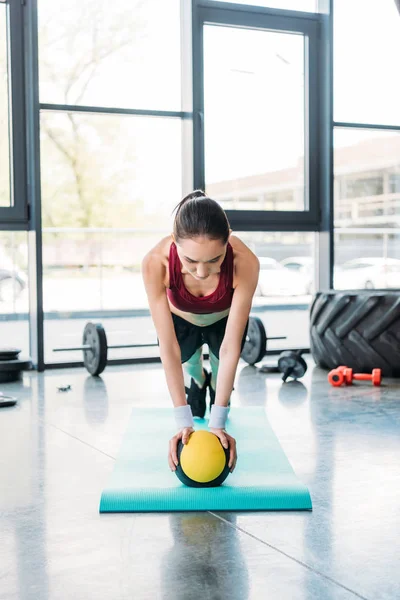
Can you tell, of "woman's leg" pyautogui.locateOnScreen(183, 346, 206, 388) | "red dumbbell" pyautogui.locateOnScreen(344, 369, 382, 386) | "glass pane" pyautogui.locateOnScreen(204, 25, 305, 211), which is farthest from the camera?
"glass pane" pyautogui.locateOnScreen(204, 25, 305, 211)

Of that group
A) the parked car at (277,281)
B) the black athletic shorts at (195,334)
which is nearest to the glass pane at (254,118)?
the parked car at (277,281)

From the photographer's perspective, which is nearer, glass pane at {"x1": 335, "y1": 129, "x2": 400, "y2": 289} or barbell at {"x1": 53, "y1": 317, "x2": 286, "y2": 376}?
barbell at {"x1": 53, "y1": 317, "x2": 286, "y2": 376}

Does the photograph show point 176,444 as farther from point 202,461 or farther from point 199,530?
point 199,530

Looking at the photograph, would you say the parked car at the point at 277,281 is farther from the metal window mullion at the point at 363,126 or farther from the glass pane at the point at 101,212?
the metal window mullion at the point at 363,126

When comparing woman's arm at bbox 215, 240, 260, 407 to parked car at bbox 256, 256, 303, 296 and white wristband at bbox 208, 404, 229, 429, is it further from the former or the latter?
parked car at bbox 256, 256, 303, 296

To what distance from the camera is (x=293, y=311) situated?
14.8 feet

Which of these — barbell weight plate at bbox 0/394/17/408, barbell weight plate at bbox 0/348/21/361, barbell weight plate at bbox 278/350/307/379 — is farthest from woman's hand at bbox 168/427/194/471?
barbell weight plate at bbox 0/348/21/361

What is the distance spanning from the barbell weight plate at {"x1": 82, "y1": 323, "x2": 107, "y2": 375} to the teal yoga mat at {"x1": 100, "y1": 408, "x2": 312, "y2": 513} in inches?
49.5

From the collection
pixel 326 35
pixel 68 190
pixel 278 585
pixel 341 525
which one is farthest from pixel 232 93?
pixel 278 585

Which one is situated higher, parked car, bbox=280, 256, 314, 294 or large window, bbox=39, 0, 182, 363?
large window, bbox=39, 0, 182, 363

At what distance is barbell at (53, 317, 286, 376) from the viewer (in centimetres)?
348

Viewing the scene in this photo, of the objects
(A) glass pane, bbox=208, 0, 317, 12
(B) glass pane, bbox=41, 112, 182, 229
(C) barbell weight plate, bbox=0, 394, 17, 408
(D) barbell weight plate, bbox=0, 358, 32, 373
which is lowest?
(C) barbell weight plate, bbox=0, 394, 17, 408

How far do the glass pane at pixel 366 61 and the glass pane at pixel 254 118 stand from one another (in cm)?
25

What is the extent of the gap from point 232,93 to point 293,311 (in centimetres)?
139
